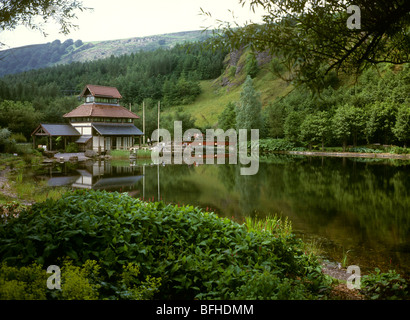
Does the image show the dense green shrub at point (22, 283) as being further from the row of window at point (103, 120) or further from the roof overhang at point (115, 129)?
the row of window at point (103, 120)

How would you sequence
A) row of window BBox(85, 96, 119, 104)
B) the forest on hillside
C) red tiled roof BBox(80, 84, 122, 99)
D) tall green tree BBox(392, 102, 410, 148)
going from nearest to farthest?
tall green tree BBox(392, 102, 410, 148), red tiled roof BBox(80, 84, 122, 99), row of window BBox(85, 96, 119, 104), the forest on hillside

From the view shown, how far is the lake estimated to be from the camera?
871 centimetres

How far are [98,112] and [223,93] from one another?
2485 inches

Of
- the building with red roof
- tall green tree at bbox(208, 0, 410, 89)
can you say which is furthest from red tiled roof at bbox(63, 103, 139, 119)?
tall green tree at bbox(208, 0, 410, 89)

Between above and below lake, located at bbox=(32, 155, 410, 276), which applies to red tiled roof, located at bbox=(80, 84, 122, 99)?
above

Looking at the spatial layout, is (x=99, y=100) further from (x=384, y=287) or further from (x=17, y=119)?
(x=384, y=287)

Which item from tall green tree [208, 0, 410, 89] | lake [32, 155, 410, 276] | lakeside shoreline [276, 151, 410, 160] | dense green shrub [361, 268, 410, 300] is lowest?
lakeside shoreline [276, 151, 410, 160]

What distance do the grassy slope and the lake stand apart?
55384 millimetres

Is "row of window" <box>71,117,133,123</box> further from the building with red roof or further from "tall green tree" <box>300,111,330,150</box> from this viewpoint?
"tall green tree" <box>300,111,330,150</box>

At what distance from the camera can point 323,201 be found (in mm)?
15062

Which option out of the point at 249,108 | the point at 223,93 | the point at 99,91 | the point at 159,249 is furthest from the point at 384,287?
the point at 223,93
